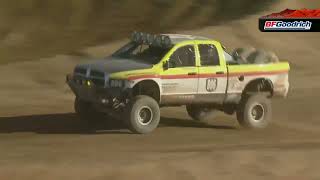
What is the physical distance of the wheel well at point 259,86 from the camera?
16.4 m

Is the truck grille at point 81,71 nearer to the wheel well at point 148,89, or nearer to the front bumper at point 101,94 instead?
the front bumper at point 101,94

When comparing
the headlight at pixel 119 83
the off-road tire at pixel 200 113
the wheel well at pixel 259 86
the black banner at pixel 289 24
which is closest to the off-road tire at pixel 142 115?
the headlight at pixel 119 83

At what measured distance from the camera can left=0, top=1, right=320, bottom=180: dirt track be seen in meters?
11.3

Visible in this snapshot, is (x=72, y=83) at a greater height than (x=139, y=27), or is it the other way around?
(x=139, y=27)

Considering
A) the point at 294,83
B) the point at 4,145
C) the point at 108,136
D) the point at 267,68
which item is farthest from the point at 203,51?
A: the point at 294,83

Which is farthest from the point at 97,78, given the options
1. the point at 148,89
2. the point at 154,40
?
the point at 154,40

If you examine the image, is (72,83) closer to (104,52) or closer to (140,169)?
(140,169)

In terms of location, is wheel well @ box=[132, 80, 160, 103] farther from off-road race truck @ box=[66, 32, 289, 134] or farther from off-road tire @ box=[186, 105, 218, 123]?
off-road tire @ box=[186, 105, 218, 123]

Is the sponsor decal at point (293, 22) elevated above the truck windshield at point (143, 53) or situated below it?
above

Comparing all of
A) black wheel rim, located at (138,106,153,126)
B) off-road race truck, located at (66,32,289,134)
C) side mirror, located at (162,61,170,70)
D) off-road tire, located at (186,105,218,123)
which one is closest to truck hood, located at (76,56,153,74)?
off-road race truck, located at (66,32,289,134)

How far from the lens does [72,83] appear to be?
606 inches

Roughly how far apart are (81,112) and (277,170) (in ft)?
18.3

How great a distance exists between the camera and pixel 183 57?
50.9 ft

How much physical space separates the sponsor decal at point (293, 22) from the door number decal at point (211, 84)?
846 cm
